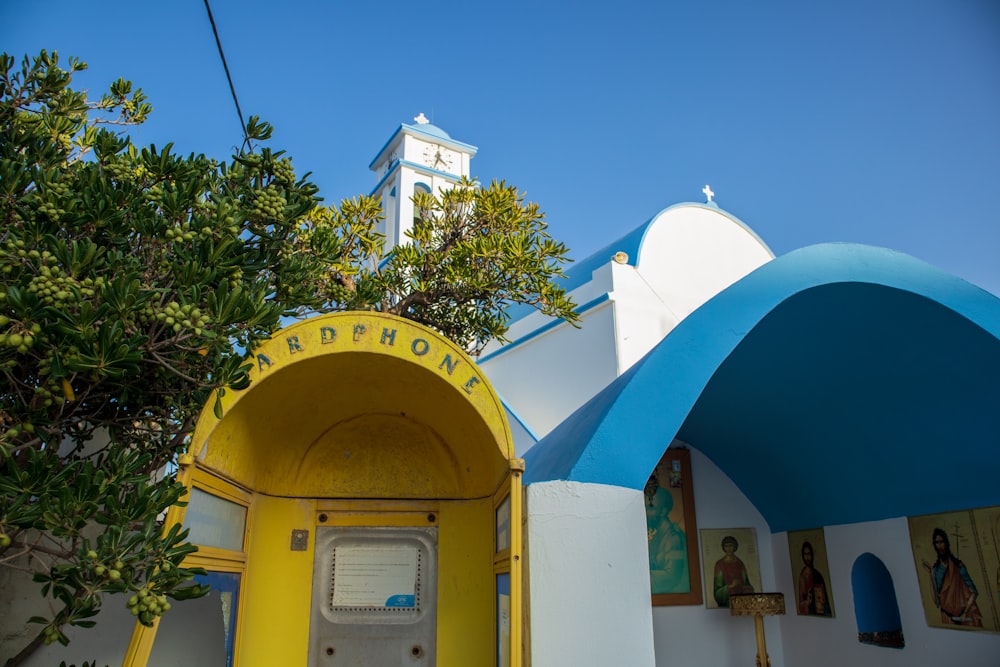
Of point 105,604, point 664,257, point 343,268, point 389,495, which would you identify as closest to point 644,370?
Answer: point 389,495

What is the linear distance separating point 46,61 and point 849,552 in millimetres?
7669

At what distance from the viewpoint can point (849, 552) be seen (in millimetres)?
7105

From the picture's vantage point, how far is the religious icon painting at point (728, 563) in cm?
780

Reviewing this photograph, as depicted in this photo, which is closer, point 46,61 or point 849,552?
point 46,61

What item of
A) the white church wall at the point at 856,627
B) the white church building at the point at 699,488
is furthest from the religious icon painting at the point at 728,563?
the white church wall at the point at 856,627

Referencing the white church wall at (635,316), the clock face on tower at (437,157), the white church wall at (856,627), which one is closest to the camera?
the white church wall at (856,627)

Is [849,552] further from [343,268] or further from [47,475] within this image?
[47,475]

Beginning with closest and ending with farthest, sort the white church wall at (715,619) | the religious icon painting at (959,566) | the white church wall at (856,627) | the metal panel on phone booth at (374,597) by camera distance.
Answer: the metal panel on phone booth at (374,597), the religious icon painting at (959,566), the white church wall at (856,627), the white church wall at (715,619)

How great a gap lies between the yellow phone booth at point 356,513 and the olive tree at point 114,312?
44cm

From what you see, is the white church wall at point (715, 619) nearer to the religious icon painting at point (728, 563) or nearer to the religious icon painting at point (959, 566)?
the religious icon painting at point (728, 563)

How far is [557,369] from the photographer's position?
32.4 feet

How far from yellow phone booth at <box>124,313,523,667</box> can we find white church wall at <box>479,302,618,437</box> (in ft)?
14.8

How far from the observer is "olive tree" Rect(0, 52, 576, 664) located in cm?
294

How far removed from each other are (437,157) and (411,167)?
952mm
